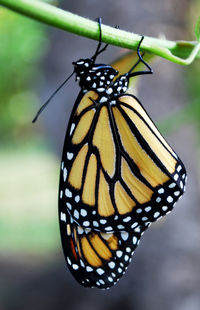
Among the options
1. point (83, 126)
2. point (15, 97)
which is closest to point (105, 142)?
point (83, 126)

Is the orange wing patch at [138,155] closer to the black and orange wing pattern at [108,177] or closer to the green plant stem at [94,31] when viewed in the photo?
the black and orange wing pattern at [108,177]

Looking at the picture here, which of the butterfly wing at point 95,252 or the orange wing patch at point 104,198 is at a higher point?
the orange wing patch at point 104,198

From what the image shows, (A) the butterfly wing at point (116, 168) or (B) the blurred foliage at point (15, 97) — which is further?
(B) the blurred foliage at point (15, 97)

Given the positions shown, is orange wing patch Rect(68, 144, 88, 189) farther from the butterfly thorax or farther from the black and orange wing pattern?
the butterfly thorax

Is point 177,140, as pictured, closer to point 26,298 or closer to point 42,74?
point 42,74

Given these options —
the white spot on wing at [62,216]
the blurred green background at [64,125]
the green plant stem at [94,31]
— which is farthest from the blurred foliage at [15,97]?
the green plant stem at [94,31]

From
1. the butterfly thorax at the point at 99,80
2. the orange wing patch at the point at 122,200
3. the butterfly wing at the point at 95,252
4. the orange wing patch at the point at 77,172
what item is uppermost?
the butterfly thorax at the point at 99,80
